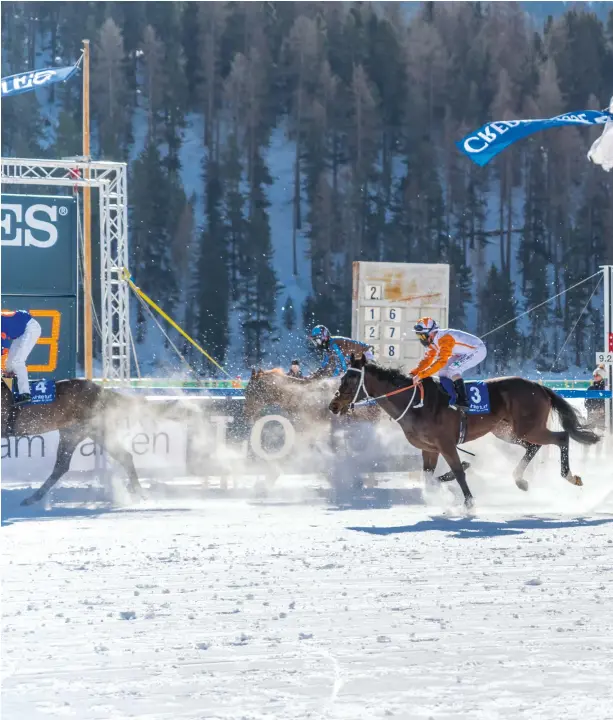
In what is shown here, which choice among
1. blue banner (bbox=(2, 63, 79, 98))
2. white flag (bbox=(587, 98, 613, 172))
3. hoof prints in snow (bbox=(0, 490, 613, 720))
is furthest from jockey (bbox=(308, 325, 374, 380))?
blue banner (bbox=(2, 63, 79, 98))

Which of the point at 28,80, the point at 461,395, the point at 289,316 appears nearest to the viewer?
the point at 461,395

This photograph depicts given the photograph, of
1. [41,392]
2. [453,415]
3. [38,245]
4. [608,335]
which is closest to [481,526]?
[453,415]

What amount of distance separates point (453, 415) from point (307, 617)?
5680 millimetres

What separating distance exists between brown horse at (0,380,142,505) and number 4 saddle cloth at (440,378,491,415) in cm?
356

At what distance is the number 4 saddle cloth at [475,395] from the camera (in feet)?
35.9

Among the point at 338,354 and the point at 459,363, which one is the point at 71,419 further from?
the point at 459,363

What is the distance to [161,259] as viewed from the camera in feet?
165

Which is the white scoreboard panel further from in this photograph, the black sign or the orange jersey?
the orange jersey

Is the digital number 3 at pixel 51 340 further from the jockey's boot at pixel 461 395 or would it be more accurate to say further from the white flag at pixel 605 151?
the white flag at pixel 605 151

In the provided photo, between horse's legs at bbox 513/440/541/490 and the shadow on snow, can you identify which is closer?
the shadow on snow

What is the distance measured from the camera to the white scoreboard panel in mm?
15367

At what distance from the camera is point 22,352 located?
37.6 feet

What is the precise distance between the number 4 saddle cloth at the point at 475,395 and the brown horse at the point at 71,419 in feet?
11.7

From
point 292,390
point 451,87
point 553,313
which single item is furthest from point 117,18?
point 292,390
